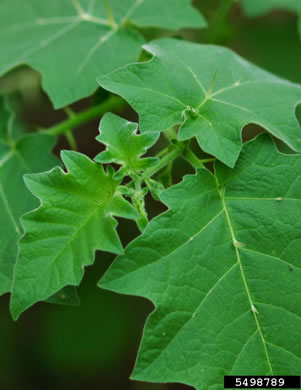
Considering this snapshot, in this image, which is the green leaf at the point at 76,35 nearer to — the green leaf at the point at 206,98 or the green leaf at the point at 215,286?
the green leaf at the point at 206,98

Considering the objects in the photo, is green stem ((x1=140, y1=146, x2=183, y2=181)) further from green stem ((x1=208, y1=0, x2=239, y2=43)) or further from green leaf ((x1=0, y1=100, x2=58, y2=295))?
green stem ((x1=208, y1=0, x2=239, y2=43))

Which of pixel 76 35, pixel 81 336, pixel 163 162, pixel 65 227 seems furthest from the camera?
pixel 81 336

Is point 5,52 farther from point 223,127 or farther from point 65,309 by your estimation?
point 65,309

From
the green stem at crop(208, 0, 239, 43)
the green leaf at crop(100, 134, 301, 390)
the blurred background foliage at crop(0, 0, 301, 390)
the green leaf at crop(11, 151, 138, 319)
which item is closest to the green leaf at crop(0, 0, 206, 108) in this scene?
the green stem at crop(208, 0, 239, 43)

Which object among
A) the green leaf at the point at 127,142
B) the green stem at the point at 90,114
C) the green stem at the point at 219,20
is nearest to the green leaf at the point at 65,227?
the green leaf at the point at 127,142

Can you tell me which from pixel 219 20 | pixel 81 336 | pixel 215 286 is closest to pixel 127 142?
pixel 215 286

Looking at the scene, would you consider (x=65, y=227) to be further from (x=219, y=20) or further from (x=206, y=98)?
(x=219, y=20)
